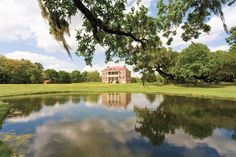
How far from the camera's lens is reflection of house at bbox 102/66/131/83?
4257 inches

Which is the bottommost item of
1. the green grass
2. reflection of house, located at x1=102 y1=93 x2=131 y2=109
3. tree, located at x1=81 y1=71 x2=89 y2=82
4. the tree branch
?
reflection of house, located at x1=102 y1=93 x2=131 y2=109

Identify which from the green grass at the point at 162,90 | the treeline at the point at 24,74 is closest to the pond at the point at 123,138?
the green grass at the point at 162,90

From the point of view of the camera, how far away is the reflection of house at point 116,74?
108m

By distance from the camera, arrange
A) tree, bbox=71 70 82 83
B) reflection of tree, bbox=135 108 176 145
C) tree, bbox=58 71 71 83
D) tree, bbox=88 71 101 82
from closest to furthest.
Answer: reflection of tree, bbox=135 108 176 145 < tree, bbox=58 71 71 83 < tree, bbox=71 70 82 83 < tree, bbox=88 71 101 82

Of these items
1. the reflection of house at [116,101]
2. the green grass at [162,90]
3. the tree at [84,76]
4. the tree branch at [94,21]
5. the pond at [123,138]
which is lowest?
the pond at [123,138]

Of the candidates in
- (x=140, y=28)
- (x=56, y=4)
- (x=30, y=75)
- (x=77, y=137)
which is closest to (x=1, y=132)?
(x=77, y=137)

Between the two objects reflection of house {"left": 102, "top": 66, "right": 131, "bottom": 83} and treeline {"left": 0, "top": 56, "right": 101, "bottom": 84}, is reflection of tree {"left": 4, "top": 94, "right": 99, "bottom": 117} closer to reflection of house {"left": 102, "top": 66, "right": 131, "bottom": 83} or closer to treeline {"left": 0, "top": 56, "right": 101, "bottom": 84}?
treeline {"left": 0, "top": 56, "right": 101, "bottom": 84}

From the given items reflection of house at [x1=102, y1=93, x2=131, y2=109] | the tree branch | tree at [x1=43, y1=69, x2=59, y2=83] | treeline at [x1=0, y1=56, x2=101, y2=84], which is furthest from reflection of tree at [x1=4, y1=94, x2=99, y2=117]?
tree at [x1=43, y1=69, x2=59, y2=83]

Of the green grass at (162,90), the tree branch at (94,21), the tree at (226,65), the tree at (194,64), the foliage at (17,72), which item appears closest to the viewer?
the tree branch at (94,21)

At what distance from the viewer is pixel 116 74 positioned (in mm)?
110688

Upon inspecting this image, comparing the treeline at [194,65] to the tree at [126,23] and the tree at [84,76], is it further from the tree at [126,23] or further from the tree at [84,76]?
the tree at [84,76]

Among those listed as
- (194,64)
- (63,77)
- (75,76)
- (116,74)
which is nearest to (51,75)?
(63,77)

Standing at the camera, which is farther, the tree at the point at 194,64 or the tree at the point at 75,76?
the tree at the point at 75,76

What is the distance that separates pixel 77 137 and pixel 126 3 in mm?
7334
